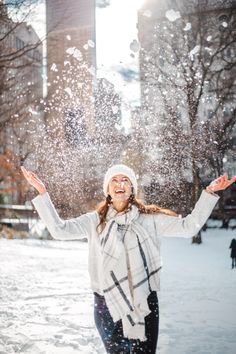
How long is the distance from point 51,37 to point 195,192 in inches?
349

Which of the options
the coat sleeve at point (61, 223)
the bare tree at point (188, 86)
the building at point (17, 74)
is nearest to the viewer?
the coat sleeve at point (61, 223)

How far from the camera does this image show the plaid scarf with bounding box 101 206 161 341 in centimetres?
263

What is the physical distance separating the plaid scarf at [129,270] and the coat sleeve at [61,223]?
0.14 m

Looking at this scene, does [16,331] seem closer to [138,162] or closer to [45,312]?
[45,312]

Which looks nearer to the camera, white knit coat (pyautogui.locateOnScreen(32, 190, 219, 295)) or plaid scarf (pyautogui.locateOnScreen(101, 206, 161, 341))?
plaid scarf (pyautogui.locateOnScreen(101, 206, 161, 341))

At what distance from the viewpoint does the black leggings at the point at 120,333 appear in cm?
265

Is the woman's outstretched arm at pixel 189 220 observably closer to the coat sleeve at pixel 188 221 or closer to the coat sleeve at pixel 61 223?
the coat sleeve at pixel 188 221

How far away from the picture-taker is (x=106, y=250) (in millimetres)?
2678

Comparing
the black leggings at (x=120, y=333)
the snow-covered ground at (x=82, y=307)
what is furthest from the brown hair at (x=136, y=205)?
the snow-covered ground at (x=82, y=307)

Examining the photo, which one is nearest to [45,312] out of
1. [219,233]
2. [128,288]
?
[128,288]

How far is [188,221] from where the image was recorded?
2.79 meters

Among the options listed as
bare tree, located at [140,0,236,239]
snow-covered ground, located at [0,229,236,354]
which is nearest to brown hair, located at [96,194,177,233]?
snow-covered ground, located at [0,229,236,354]

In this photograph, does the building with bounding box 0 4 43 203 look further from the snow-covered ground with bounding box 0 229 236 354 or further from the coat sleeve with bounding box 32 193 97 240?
the coat sleeve with bounding box 32 193 97 240

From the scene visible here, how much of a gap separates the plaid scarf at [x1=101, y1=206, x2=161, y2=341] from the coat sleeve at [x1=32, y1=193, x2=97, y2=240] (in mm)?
144
